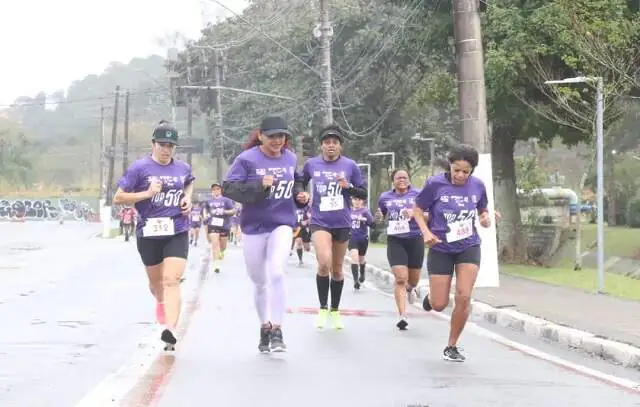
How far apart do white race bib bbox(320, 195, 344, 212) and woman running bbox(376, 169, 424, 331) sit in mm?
957

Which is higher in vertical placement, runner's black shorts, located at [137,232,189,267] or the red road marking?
runner's black shorts, located at [137,232,189,267]

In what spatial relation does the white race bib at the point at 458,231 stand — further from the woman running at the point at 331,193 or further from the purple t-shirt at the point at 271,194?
the woman running at the point at 331,193

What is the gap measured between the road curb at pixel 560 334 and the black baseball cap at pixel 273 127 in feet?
12.6

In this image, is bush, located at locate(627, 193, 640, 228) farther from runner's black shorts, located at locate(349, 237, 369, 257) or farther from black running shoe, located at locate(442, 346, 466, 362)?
black running shoe, located at locate(442, 346, 466, 362)

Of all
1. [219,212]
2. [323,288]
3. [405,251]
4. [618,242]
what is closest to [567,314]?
[405,251]

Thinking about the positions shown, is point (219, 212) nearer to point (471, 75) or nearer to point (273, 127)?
point (471, 75)

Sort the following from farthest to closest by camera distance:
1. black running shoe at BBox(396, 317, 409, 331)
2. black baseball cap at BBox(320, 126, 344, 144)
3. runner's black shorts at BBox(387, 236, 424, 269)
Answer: runner's black shorts at BBox(387, 236, 424, 269) < black running shoe at BBox(396, 317, 409, 331) < black baseball cap at BBox(320, 126, 344, 144)

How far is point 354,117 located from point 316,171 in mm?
38607

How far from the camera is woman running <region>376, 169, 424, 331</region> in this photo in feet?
40.0

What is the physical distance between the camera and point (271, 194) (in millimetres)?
9398

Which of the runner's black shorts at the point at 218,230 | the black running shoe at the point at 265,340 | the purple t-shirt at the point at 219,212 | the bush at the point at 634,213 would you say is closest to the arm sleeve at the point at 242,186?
the black running shoe at the point at 265,340

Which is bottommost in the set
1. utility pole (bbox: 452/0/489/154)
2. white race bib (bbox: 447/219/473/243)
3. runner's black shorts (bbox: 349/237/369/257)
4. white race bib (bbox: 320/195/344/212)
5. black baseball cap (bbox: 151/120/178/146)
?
runner's black shorts (bbox: 349/237/369/257)

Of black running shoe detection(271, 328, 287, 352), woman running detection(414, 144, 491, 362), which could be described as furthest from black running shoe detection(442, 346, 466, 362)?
black running shoe detection(271, 328, 287, 352)

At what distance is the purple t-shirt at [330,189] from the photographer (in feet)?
36.8
